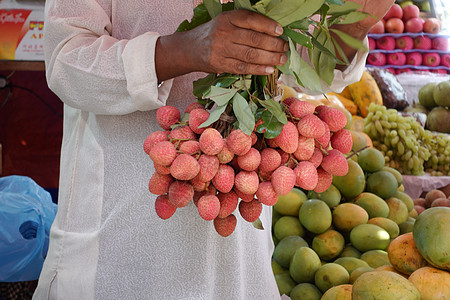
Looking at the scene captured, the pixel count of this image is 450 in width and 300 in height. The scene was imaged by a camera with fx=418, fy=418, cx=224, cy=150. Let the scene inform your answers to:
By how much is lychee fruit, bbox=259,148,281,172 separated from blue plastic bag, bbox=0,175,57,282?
1.18m

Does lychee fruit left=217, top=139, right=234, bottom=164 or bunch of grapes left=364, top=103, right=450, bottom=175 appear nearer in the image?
lychee fruit left=217, top=139, right=234, bottom=164

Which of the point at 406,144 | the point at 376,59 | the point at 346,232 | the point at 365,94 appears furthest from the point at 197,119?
the point at 376,59

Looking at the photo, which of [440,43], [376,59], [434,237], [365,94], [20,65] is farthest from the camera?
[440,43]

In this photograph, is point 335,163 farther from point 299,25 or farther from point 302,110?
point 299,25

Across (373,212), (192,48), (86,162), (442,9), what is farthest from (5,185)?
(442,9)

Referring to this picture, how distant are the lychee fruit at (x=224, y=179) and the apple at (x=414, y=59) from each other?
15.9 feet

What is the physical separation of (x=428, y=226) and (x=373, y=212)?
627 millimetres

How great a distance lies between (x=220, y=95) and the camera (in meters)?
0.70

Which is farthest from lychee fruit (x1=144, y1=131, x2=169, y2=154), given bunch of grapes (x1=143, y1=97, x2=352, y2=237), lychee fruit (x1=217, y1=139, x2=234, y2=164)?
lychee fruit (x1=217, y1=139, x2=234, y2=164)

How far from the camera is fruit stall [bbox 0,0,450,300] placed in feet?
2.29

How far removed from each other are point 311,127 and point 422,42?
4934mm

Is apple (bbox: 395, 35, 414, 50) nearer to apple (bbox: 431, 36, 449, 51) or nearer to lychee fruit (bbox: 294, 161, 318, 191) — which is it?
apple (bbox: 431, 36, 449, 51)

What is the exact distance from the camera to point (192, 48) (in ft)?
2.41

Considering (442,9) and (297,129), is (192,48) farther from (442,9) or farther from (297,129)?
(442,9)
